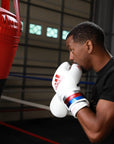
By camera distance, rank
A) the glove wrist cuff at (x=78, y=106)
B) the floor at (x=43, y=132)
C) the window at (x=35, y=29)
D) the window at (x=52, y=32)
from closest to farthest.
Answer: the glove wrist cuff at (x=78, y=106) < the floor at (x=43, y=132) < the window at (x=35, y=29) < the window at (x=52, y=32)

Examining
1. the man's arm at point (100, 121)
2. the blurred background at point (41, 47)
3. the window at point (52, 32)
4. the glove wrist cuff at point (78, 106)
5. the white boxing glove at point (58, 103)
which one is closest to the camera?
the man's arm at point (100, 121)

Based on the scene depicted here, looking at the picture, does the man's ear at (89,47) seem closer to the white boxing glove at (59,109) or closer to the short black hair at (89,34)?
the short black hair at (89,34)

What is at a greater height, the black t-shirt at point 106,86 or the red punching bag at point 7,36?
the red punching bag at point 7,36

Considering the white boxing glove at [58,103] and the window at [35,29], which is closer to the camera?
the white boxing glove at [58,103]

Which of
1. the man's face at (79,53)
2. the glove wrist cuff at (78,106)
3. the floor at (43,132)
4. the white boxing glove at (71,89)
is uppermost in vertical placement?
the man's face at (79,53)

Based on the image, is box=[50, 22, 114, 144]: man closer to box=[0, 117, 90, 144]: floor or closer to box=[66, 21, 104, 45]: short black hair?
box=[66, 21, 104, 45]: short black hair

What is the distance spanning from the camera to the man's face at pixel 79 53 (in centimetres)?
100

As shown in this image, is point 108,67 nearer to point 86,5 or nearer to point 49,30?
point 49,30

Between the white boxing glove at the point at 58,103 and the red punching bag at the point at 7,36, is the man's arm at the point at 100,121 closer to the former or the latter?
the white boxing glove at the point at 58,103

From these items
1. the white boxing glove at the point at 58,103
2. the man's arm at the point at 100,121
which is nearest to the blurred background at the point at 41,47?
the white boxing glove at the point at 58,103

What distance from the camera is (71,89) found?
39.9 inches

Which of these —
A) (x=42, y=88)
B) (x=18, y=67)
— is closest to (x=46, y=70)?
(x=42, y=88)

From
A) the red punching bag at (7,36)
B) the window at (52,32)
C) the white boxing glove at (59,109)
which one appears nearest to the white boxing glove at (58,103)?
the white boxing glove at (59,109)

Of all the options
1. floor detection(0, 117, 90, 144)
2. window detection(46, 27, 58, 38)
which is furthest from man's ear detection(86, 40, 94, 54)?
window detection(46, 27, 58, 38)
